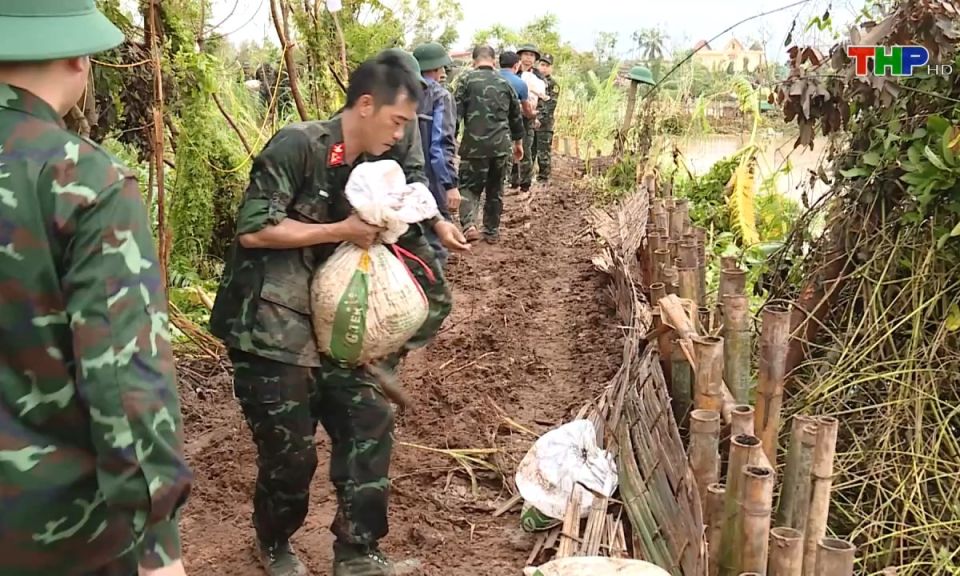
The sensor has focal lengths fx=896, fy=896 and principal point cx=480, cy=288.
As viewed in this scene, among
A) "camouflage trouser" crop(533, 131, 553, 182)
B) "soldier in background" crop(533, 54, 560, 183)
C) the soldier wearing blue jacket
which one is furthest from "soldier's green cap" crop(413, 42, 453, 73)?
"camouflage trouser" crop(533, 131, 553, 182)

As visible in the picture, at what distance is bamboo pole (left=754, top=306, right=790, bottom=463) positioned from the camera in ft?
9.11

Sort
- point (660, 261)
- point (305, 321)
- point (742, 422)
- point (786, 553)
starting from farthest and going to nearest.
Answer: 1. point (660, 261)
2. point (305, 321)
3. point (742, 422)
4. point (786, 553)

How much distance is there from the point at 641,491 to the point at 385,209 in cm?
126

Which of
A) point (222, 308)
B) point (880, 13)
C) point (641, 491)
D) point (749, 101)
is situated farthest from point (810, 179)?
point (749, 101)

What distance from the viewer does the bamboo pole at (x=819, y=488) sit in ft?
7.74

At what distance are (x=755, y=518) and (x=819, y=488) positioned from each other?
1.02ft

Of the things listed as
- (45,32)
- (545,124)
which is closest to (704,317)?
(45,32)

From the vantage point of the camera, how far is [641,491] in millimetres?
2930

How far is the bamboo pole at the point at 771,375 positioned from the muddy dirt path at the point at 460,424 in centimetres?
97

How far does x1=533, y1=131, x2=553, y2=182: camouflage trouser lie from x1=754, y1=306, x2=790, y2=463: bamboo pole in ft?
31.5

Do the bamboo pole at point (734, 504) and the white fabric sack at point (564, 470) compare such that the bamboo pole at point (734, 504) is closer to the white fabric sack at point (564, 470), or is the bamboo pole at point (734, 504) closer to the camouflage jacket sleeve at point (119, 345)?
the white fabric sack at point (564, 470)

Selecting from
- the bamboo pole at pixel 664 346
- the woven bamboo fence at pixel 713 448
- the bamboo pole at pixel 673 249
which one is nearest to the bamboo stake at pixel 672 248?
the bamboo pole at pixel 673 249

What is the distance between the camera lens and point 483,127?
760 centimetres

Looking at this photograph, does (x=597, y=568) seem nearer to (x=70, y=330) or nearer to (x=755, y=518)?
(x=755, y=518)
